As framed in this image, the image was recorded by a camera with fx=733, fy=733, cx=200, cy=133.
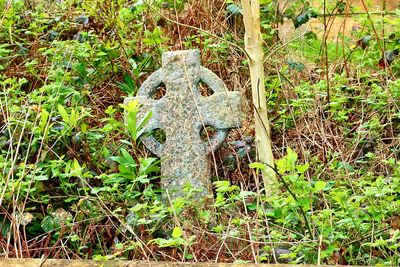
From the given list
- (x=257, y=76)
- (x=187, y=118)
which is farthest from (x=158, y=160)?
(x=257, y=76)

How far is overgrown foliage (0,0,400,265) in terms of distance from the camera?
329 centimetres

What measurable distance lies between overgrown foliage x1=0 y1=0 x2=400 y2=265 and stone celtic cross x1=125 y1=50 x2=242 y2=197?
0.51 ft

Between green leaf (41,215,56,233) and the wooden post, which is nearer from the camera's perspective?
green leaf (41,215,56,233)

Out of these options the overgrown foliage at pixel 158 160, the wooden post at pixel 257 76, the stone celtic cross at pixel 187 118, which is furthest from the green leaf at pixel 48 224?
the wooden post at pixel 257 76

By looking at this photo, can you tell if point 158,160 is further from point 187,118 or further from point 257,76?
point 257,76

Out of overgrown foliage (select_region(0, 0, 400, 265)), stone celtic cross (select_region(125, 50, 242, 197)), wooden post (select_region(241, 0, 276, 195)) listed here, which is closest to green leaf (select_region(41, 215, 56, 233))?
overgrown foliage (select_region(0, 0, 400, 265))

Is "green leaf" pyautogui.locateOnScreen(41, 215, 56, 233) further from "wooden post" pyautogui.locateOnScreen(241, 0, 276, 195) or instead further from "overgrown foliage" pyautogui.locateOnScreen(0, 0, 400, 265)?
"wooden post" pyautogui.locateOnScreen(241, 0, 276, 195)

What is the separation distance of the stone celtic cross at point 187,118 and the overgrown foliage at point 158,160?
0.16m

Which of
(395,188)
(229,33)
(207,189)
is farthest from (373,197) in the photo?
(229,33)

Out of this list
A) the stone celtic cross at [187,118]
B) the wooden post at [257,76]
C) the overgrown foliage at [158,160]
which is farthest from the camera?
the stone celtic cross at [187,118]

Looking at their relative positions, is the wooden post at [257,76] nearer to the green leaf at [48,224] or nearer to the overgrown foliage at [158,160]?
the overgrown foliage at [158,160]

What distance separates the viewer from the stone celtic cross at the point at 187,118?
4.17 m

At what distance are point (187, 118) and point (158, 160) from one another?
11.9 inches

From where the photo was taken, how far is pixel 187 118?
14.0ft
